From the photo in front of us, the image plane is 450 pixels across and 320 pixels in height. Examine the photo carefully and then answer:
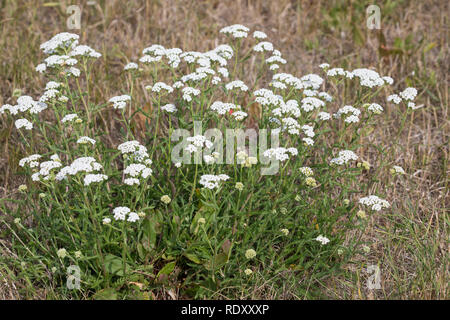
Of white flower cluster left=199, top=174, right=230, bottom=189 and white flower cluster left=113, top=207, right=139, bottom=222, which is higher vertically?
white flower cluster left=199, top=174, right=230, bottom=189

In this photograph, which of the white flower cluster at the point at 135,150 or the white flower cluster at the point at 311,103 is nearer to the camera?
the white flower cluster at the point at 135,150

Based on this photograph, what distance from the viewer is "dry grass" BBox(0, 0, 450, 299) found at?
11.2 ft

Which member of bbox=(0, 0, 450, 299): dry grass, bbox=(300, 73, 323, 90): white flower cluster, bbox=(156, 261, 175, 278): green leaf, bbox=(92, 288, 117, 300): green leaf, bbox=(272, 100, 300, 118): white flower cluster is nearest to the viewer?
bbox=(92, 288, 117, 300): green leaf

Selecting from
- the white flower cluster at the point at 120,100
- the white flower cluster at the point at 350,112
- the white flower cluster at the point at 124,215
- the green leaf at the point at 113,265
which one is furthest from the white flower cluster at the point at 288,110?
the green leaf at the point at 113,265

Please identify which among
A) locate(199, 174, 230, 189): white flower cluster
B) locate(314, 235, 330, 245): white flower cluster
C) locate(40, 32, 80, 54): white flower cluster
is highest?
locate(40, 32, 80, 54): white flower cluster

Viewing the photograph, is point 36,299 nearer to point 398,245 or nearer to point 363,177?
point 398,245

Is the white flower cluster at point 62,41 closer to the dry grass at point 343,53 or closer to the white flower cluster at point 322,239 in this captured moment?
the dry grass at point 343,53

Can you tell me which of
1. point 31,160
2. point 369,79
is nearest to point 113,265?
point 31,160

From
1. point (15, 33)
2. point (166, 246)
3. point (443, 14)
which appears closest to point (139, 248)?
point (166, 246)

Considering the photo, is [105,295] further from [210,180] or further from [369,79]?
[369,79]

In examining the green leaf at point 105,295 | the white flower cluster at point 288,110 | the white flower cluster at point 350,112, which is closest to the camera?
the green leaf at point 105,295

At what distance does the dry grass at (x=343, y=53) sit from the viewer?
342 centimetres

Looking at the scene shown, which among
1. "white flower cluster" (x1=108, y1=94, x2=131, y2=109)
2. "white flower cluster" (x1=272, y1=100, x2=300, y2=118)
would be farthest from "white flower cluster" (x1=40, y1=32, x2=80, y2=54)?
"white flower cluster" (x1=272, y1=100, x2=300, y2=118)

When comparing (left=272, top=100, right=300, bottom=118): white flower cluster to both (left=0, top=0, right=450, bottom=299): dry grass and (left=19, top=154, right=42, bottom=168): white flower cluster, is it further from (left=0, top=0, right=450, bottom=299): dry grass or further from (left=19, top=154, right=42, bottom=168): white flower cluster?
(left=19, top=154, right=42, bottom=168): white flower cluster
